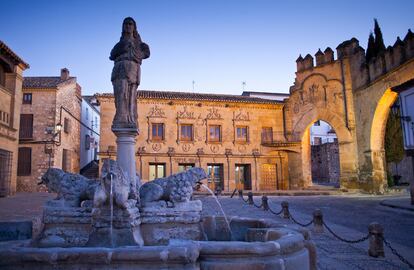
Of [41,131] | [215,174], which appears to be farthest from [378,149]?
[41,131]

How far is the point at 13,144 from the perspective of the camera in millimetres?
20750

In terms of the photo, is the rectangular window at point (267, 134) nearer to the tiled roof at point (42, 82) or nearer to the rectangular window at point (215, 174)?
the rectangular window at point (215, 174)

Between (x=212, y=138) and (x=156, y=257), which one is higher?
(x=212, y=138)

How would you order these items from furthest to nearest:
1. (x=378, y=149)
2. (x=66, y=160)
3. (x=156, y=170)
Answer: (x=66, y=160) → (x=156, y=170) → (x=378, y=149)

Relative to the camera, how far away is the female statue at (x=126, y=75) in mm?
5641

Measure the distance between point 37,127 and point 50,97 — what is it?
2738 mm

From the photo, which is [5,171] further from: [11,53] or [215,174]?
[215,174]

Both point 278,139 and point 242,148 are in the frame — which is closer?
point 242,148

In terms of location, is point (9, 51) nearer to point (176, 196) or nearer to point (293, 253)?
point (176, 196)

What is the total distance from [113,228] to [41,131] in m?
25.3

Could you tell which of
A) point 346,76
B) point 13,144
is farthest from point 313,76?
point 13,144

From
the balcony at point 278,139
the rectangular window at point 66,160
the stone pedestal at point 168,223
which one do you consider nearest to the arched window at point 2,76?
the rectangular window at point 66,160

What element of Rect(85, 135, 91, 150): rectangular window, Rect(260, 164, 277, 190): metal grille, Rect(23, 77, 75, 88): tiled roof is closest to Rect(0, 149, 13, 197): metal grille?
Rect(23, 77, 75, 88): tiled roof

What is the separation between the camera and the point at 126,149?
556 centimetres
